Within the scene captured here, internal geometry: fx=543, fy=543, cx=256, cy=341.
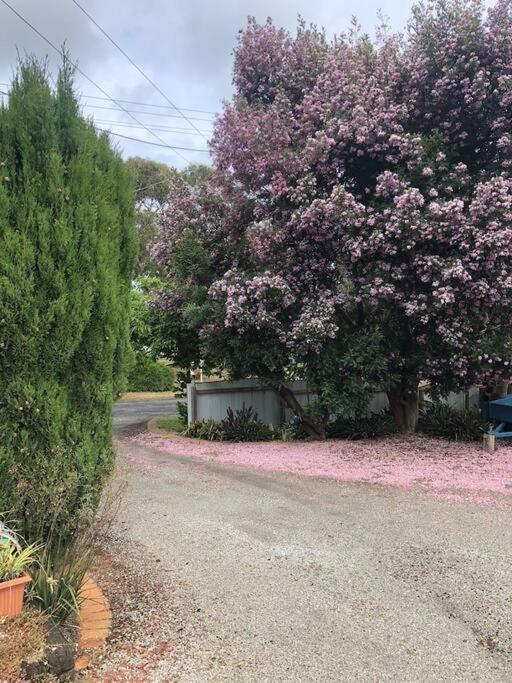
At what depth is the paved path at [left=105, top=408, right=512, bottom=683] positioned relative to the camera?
8.34 feet

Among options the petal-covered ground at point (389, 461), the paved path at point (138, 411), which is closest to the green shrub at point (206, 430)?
the petal-covered ground at point (389, 461)

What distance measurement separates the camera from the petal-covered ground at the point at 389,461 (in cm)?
581

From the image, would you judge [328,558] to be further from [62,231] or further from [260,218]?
[260,218]

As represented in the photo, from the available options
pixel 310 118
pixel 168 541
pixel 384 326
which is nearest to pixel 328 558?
pixel 168 541

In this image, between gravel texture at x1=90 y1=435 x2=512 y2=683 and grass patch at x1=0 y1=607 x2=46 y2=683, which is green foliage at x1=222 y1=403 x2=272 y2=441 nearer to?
gravel texture at x1=90 y1=435 x2=512 y2=683

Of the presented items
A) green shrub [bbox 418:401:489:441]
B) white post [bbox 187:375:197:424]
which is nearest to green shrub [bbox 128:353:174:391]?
white post [bbox 187:375:197:424]

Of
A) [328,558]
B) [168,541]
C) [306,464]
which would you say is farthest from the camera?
[306,464]

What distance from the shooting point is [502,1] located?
7508 millimetres

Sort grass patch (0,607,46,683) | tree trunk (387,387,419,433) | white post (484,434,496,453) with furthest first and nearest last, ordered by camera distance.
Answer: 1. tree trunk (387,387,419,433)
2. white post (484,434,496,453)
3. grass patch (0,607,46,683)

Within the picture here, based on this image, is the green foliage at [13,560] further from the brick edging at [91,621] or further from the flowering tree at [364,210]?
the flowering tree at [364,210]

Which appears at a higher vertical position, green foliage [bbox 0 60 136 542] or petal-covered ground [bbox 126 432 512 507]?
green foliage [bbox 0 60 136 542]

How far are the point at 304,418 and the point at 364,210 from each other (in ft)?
11.9

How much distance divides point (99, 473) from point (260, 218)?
6.31m

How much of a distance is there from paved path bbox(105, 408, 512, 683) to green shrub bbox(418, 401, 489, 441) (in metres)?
3.91
